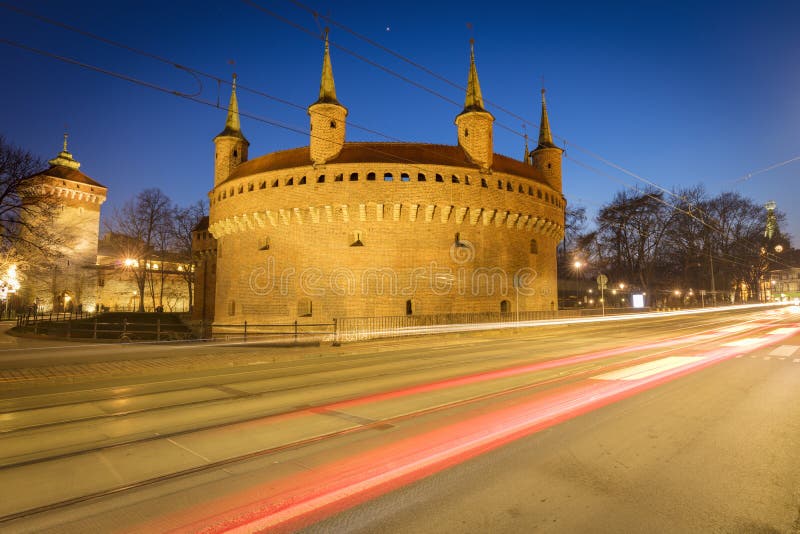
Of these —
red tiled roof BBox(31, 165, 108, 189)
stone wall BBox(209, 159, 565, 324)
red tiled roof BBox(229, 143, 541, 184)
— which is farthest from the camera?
red tiled roof BBox(31, 165, 108, 189)

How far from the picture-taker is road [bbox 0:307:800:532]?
3.13m

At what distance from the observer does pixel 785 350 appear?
12820mm

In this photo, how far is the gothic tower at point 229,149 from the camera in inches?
1302

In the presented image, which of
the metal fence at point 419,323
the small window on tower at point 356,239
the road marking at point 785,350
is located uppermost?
the small window on tower at point 356,239

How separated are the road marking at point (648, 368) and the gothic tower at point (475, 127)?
1774 cm

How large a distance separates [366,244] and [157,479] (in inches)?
849

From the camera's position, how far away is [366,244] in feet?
82.3

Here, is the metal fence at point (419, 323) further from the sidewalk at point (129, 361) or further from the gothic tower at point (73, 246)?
the gothic tower at point (73, 246)

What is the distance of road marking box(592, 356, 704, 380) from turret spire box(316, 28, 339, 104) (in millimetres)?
23139

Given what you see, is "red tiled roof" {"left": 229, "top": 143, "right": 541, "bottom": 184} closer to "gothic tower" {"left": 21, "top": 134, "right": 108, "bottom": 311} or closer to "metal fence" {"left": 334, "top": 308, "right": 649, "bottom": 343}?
"metal fence" {"left": 334, "top": 308, "right": 649, "bottom": 343}

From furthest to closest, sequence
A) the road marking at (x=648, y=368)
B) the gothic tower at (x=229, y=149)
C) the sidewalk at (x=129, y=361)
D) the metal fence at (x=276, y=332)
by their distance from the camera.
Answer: the gothic tower at (x=229, y=149)
the metal fence at (x=276, y=332)
the sidewalk at (x=129, y=361)
the road marking at (x=648, y=368)

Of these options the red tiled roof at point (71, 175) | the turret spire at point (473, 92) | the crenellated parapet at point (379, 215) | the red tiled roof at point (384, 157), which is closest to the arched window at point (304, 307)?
the crenellated parapet at point (379, 215)

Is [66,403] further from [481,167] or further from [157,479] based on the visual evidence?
[481,167]

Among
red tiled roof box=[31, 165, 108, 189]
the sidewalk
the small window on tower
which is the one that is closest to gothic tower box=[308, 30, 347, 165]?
the small window on tower
